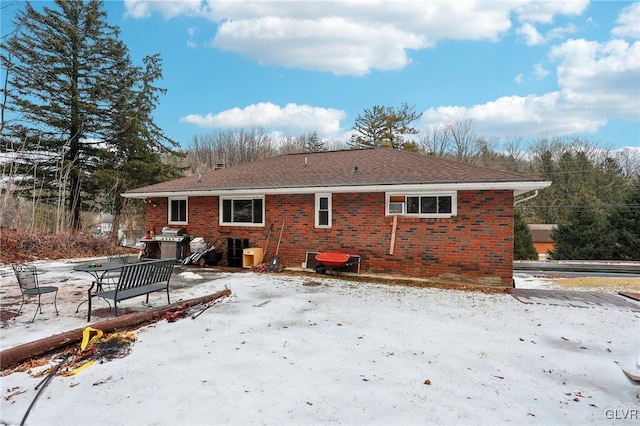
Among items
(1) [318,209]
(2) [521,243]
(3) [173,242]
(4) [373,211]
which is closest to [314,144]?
(2) [521,243]

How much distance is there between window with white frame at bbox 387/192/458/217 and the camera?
8.72m

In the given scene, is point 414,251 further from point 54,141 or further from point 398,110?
point 398,110

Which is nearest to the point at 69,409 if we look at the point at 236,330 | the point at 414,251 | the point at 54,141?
the point at 236,330

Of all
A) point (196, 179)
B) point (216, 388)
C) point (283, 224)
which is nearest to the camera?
point (216, 388)

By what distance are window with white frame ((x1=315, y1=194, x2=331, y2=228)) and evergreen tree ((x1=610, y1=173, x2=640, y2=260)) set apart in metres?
20.5

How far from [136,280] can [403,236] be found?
641 cm

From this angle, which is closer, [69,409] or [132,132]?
[69,409]

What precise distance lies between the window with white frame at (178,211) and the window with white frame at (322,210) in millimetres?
5262

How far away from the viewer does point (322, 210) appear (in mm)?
10133

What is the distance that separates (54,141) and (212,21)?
12604 mm

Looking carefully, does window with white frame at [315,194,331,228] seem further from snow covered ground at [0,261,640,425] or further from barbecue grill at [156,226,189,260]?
barbecue grill at [156,226,189,260]

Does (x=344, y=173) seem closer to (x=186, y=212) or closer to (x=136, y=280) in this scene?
(x=186, y=212)

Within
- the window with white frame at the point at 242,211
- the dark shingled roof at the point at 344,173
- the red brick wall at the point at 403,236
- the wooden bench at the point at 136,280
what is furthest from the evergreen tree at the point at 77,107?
the wooden bench at the point at 136,280

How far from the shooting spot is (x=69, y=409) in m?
2.84
